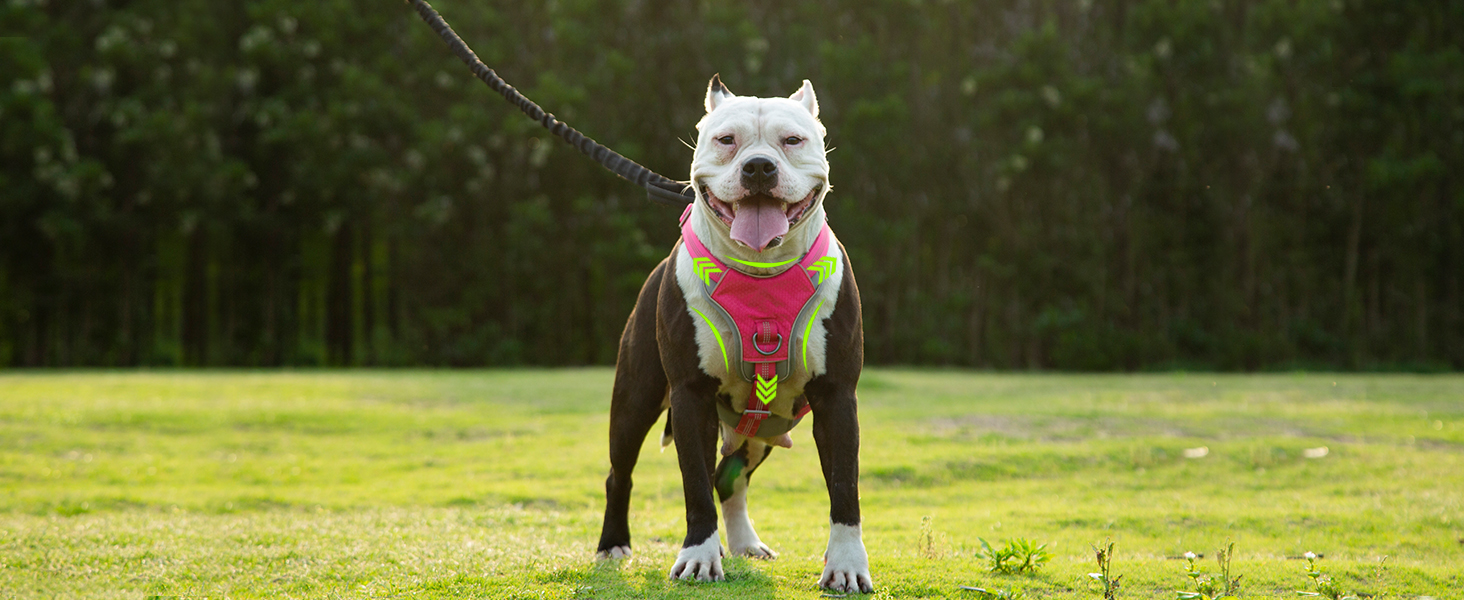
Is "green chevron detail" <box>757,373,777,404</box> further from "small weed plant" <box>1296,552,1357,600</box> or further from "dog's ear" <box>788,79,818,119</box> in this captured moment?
"small weed plant" <box>1296,552,1357,600</box>

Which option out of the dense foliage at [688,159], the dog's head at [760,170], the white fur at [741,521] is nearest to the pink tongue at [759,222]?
the dog's head at [760,170]

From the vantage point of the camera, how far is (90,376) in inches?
751

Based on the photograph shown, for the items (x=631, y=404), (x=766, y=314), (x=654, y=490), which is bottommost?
(x=654, y=490)

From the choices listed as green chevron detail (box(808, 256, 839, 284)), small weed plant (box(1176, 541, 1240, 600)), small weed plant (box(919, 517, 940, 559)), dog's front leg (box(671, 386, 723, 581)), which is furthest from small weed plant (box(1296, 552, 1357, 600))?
dog's front leg (box(671, 386, 723, 581))

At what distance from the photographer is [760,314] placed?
4.76 m

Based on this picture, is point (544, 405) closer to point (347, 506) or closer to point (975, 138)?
point (347, 506)

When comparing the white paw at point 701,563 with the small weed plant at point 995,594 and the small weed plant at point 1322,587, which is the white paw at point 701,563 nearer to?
the small weed plant at point 995,594

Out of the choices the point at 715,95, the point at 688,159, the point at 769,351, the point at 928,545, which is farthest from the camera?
the point at 688,159

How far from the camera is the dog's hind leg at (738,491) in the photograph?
5750 mm

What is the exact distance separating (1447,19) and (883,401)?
594 inches

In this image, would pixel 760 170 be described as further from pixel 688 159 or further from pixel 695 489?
pixel 688 159

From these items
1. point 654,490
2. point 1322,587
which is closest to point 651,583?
point 1322,587

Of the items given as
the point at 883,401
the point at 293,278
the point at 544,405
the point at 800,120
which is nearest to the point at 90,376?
the point at 293,278

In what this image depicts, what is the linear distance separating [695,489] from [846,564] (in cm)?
66
